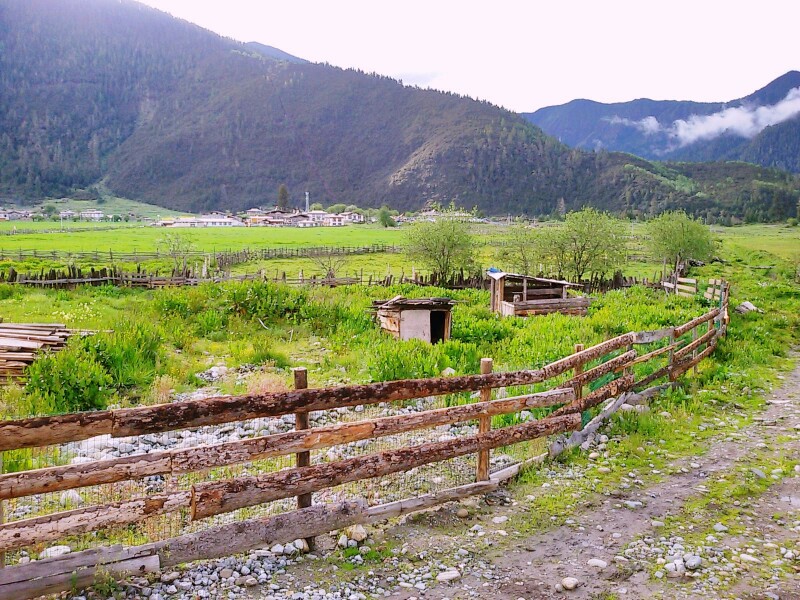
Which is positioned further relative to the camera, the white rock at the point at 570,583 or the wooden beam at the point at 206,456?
the white rock at the point at 570,583

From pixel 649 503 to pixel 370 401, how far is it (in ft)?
11.2

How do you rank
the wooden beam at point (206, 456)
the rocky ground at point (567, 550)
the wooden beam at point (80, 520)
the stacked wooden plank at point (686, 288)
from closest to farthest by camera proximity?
the wooden beam at point (80, 520)
the wooden beam at point (206, 456)
the rocky ground at point (567, 550)
the stacked wooden plank at point (686, 288)

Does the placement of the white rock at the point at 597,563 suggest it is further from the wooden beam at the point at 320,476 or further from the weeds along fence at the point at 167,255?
the weeds along fence at the point at 167,255

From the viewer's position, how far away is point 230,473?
7.38m

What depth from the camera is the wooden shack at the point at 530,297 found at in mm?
24516

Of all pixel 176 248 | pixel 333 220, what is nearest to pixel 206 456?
pixel 176 248

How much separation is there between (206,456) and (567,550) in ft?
11.3

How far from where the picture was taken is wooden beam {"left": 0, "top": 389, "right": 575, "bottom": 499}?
4344 millimetres

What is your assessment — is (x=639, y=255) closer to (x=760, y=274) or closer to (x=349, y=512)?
(x=760, y=274)

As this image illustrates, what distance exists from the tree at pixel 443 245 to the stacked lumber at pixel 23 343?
95.2ft

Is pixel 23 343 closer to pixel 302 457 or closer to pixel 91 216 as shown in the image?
pixel 302 457

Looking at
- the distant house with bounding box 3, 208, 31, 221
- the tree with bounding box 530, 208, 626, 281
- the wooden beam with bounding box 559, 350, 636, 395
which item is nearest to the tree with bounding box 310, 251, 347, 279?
the tree with bounding box 530, 208, 626, 281

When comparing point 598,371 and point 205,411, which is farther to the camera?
point 598,371

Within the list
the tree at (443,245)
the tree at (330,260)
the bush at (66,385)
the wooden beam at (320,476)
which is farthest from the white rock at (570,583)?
the tree at (330,260)
